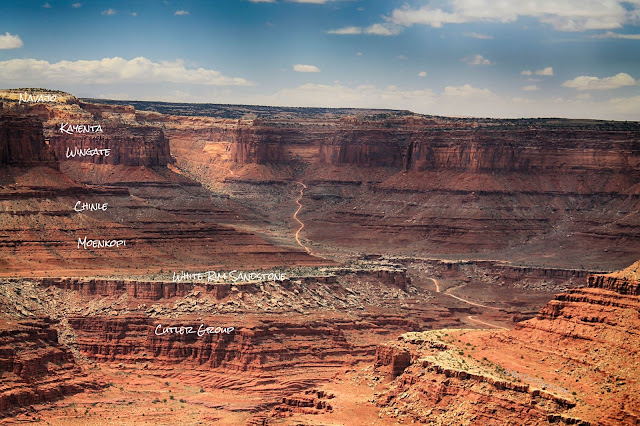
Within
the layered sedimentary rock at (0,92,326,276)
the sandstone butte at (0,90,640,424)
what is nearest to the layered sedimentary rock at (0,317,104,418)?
the sandstone butte at (0,90,640,424)

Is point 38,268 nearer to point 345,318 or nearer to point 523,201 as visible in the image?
point 345,318

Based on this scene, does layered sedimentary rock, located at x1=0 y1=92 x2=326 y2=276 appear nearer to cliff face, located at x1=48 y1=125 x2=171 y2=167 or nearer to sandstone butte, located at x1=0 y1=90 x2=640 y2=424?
sandstone butte, located at x1=0 y1=90 x2=640 y2=424

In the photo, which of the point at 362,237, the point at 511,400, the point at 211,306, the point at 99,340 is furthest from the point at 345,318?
the point at 362,237

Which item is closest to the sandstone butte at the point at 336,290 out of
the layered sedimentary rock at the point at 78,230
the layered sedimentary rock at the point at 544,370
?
the layered sedimentary rock at the point at 544,370

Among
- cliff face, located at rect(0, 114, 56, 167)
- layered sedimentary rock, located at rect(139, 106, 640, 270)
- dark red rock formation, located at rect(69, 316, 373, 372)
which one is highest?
cliff face, located at rect(0, 114, 56, 167)

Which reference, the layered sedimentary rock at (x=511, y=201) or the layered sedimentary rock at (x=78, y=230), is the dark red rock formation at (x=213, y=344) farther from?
the layered sedimentary rock at (x=511, y=201)

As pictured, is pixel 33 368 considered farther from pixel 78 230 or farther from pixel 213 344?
pixel 78 230
